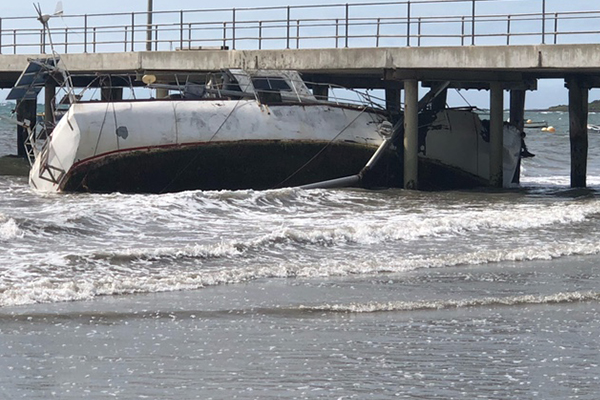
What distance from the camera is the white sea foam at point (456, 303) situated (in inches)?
463

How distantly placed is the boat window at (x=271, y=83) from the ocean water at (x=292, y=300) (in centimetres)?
390

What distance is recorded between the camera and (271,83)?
84.3 feet

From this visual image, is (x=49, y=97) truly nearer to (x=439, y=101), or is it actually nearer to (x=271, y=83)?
(x=271, y=83)

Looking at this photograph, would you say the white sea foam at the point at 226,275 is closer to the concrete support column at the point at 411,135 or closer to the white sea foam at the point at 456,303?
the white sea foam at the point at 456,303

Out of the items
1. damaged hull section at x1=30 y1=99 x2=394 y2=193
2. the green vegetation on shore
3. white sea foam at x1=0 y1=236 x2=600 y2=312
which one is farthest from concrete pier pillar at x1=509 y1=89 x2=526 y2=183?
the green vegetation on shore

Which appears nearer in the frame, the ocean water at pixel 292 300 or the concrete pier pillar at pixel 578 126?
the ocean water at pixel 292 300

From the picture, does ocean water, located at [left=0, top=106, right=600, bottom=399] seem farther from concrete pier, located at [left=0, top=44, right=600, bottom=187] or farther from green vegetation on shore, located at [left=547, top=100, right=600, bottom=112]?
green vegetation on shore, located at [left=547, top=100, right=600, bottom=112]

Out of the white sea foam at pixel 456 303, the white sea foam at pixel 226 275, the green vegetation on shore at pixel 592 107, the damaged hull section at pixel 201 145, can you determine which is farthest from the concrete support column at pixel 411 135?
the green vegetation on shore at pixel 592 107

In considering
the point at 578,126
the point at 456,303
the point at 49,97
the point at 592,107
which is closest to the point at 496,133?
the point at 578,126

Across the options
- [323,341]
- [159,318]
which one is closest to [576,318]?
[323,341]

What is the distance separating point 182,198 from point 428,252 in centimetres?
668

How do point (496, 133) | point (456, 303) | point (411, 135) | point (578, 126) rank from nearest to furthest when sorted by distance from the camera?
point (456, 303), point (411, 135), point (496, 133), point (578, 126)

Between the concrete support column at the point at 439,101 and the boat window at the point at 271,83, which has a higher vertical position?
the boat window at the point at 271,83

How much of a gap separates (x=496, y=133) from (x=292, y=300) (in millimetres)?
16858
